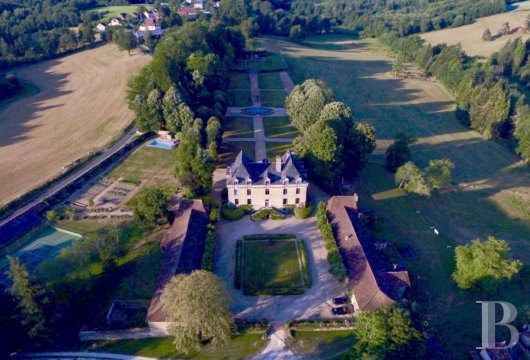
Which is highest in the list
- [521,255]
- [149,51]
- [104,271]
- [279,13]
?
[279,13]

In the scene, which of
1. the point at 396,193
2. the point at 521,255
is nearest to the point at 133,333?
the point at 396,193

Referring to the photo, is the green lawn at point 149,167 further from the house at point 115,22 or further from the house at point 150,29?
the house at point 115,22

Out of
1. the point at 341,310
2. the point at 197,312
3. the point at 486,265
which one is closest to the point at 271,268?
the point at 341,310

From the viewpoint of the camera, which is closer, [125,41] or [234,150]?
[234,150]

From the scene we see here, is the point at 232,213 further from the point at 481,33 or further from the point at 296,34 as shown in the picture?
the point at 481,33

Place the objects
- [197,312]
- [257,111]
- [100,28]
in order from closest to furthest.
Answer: [197,312] → [257,111] → [100,28]

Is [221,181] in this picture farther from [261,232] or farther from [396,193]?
[396,193]

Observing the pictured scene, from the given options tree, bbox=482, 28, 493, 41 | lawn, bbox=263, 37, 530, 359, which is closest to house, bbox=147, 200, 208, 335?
lawn, bbox=263, 37, 530, 359

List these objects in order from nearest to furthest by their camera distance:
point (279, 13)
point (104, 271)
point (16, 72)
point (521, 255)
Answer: point (104, 271) → point (521, 255) → point (16, 72) → point (279, 13)
